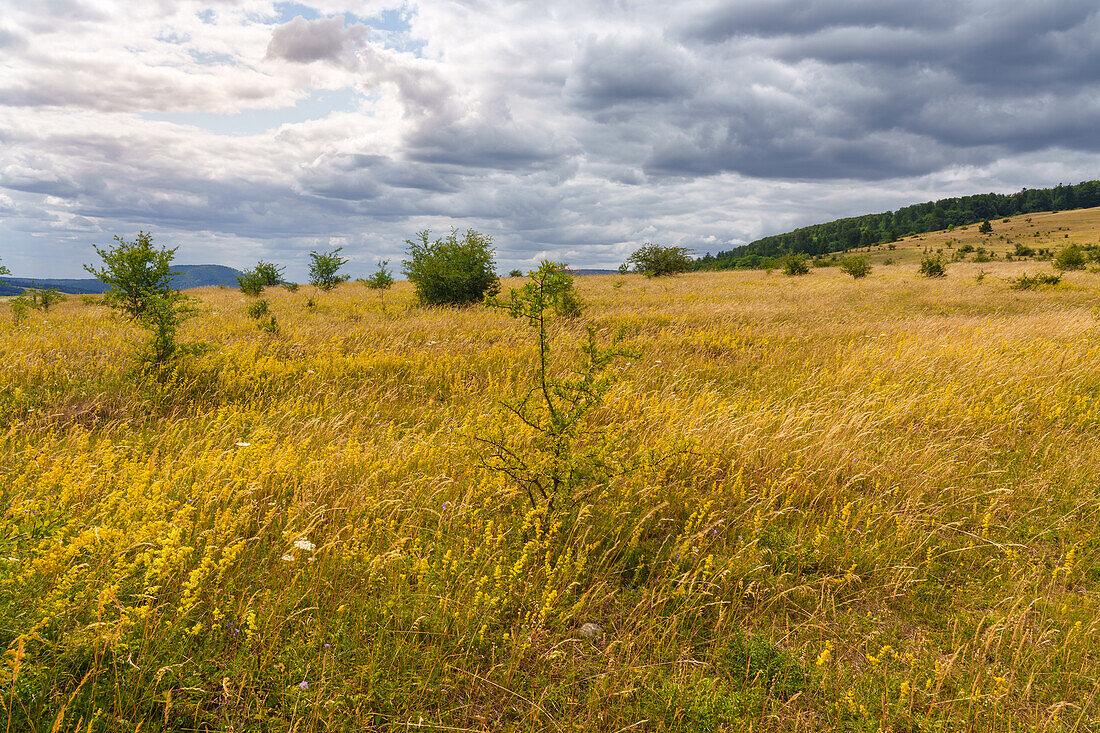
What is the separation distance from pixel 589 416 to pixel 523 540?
2165 millimetres

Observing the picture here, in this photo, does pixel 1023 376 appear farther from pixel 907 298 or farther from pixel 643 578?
pixel 907 298

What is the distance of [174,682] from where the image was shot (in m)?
2.01

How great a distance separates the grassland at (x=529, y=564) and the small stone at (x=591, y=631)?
74 mm

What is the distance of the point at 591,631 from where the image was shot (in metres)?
2.64

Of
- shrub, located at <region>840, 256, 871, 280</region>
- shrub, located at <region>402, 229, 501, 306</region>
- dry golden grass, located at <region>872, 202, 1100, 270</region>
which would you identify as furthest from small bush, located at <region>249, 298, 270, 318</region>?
dry golden grass, located at <region>872, 202, 1100, 270</region>

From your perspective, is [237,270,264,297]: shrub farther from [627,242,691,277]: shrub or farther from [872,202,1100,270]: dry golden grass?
[872,202,1100,270]: dry golden grass

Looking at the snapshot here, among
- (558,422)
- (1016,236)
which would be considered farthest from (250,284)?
(1016,236)

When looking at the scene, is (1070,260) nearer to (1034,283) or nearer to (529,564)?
(1034,283)

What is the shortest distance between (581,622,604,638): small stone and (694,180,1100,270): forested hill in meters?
118

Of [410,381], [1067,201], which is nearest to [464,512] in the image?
[410,381]

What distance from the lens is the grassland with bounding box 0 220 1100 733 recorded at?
2.11 metres

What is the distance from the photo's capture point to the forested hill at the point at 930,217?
116375mm

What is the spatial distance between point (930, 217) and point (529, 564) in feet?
532

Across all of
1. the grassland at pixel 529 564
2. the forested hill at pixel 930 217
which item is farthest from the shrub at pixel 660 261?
the forested hill at pixel 930 217
